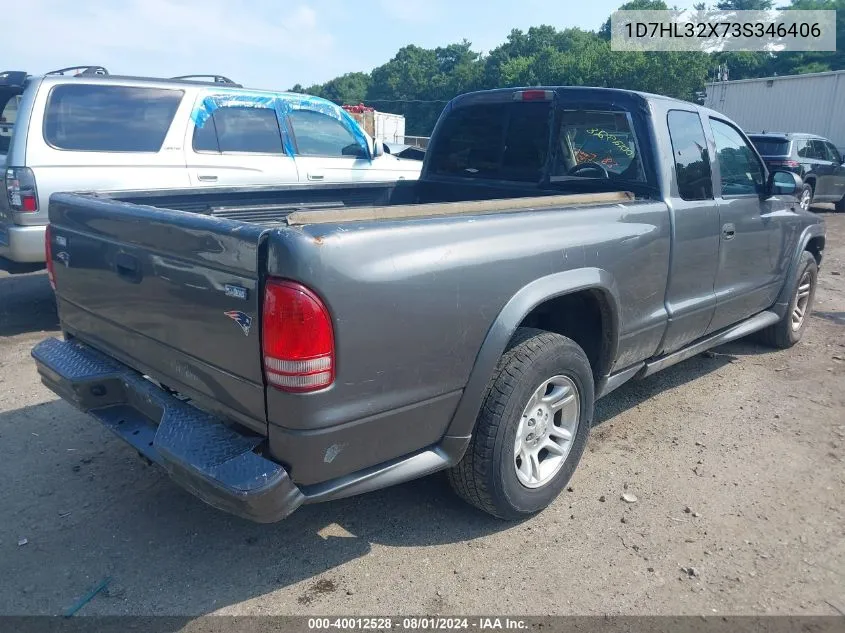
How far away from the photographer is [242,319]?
2.20m

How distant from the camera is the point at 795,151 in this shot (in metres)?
13.2

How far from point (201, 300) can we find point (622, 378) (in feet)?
7.22

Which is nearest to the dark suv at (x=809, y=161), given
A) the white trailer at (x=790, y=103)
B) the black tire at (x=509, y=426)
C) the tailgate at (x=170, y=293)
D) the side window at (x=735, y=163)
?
the white trailer at (x=790, y=103)

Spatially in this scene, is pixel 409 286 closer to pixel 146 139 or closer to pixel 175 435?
pixel 175 435

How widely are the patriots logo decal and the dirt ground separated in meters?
1.07

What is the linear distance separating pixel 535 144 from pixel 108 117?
370cm

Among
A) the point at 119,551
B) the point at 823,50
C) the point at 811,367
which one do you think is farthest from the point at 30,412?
the point at 823,50

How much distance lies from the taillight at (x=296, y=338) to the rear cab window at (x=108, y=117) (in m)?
4.31

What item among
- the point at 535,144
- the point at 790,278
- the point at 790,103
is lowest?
the point at 790,278

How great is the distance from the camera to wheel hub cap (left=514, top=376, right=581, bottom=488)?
9.73ft

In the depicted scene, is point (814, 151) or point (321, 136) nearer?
point (321, 136)

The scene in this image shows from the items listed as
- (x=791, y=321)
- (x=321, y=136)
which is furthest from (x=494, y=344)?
(x=321, y=136)

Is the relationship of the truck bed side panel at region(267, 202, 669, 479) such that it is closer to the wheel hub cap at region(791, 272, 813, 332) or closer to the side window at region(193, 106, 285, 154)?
the wheel hub cap at region(791, 272, 813, 332)

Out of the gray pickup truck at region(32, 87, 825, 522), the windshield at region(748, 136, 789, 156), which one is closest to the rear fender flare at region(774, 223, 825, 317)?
the gray pickup truck at region(32, 87, 825, 522)
